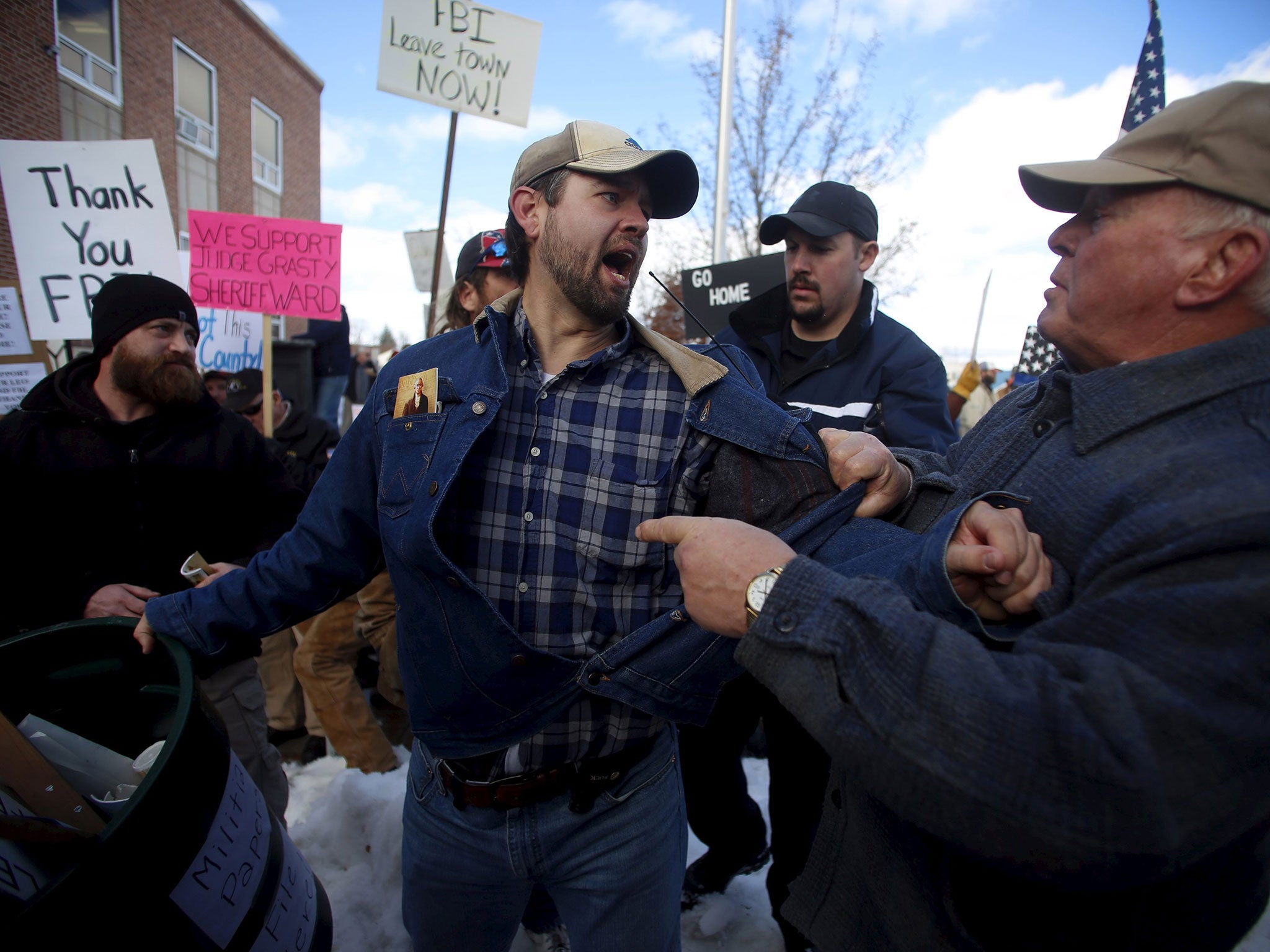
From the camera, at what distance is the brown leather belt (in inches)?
64.0

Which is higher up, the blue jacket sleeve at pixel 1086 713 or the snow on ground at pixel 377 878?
the blue jacket sleeve at pixel 1086 713

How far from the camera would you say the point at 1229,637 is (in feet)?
2.63

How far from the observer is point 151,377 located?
2.55m

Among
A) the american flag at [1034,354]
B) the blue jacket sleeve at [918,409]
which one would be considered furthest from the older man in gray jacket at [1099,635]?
the american flag at [1034,354]

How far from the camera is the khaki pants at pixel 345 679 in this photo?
143 inches

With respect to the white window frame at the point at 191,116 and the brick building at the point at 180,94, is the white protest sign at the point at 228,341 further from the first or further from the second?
the white window frame at the point at 191,116

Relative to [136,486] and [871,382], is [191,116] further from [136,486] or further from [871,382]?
[871,382]

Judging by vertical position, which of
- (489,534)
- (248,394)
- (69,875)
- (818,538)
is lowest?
(248,394)

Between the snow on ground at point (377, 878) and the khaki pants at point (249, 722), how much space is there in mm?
421

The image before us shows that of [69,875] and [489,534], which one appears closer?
[69,875]

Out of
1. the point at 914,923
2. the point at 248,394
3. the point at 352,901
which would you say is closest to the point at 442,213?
the point at 248,394

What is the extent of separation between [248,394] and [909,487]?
525cm

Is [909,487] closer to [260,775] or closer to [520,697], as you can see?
[520,697]

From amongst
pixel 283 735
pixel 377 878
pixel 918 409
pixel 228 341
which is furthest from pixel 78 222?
pixel 918 409
